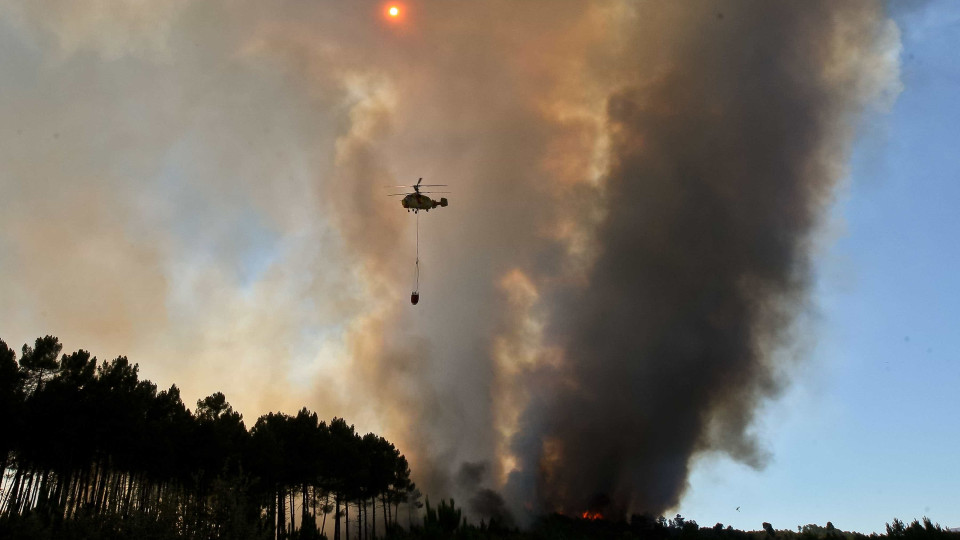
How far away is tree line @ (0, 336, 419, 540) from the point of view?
103 ft

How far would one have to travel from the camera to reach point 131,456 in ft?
176

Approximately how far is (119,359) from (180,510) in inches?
1197

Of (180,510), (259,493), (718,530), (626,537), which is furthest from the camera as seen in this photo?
(718,530)

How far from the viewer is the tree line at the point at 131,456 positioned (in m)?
31.3

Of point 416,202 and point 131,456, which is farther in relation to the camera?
point 416,202

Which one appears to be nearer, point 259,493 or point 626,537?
point 259,493

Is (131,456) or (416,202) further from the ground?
(416,202)

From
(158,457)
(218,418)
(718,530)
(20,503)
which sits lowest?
(718,530)

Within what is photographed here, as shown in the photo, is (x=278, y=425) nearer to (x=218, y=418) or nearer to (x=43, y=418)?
(x=218, y=418)

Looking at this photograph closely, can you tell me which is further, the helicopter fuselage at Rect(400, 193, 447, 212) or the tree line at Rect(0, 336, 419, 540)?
the helicopter fuselage at Rect(400, 193, 447, 212)

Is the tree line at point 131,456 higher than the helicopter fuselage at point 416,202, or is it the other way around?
the helicopter fuselage at point 416,202

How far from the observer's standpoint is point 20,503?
47562 millimetres

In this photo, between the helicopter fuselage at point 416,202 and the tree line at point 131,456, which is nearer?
the tree line at point 131,456

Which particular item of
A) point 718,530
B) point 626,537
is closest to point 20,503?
point 626,537
